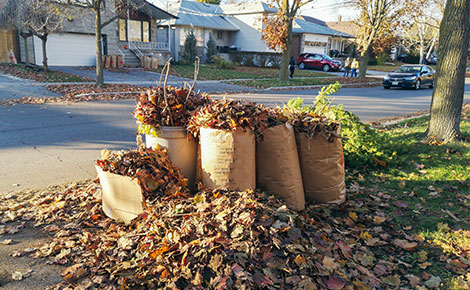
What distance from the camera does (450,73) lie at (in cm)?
667

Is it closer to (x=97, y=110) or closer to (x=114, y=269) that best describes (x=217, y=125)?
(x=114, y=269)

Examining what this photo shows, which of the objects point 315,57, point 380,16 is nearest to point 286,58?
point 380,16

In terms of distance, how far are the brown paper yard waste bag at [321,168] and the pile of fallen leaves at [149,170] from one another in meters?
1.38

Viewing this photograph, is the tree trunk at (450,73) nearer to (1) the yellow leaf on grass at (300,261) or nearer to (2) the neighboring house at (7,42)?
(1) the yellow leaf on grass at (300,261)

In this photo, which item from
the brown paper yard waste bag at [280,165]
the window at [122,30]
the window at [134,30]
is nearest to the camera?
the brown paper yard waste bag at [280,165]

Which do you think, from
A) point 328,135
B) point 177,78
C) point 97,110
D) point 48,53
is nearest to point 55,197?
point 328,135

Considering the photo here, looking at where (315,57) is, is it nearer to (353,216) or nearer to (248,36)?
(248,36)

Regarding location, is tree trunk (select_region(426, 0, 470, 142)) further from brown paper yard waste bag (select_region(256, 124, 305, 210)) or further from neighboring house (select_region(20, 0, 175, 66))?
neighboring house (select_region(20, 0, 175, 66))

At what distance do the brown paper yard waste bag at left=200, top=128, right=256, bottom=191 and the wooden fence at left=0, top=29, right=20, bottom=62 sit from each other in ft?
85.8

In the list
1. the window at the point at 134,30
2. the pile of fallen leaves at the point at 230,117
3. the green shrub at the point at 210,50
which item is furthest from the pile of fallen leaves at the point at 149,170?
the green shrub at the point at 210,50

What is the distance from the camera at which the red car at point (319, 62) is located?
1382 inches

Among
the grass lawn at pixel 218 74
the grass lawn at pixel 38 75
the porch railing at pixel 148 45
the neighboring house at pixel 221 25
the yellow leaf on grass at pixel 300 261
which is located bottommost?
the yellow leaf on grass at pixel 300 261

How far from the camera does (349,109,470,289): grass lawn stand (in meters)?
3.30

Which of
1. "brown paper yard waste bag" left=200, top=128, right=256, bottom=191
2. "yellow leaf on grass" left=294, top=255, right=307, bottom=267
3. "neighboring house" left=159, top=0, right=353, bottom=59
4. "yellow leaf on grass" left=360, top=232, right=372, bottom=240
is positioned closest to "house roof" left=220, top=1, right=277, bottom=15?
"neighboring house" left=159, top=0, right=353, bottom=59
